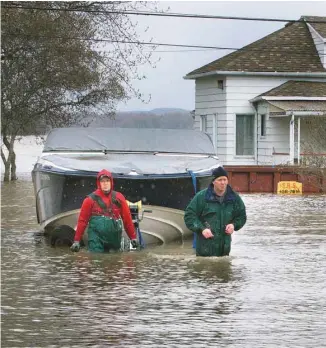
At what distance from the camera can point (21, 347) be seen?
36.1ft

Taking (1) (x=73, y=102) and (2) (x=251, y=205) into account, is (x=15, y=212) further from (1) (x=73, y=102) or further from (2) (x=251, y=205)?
(1) (x=73, y=102)

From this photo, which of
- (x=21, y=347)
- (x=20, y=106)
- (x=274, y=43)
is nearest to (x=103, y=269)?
(x=21, y=347)

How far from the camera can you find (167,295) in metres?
14.7

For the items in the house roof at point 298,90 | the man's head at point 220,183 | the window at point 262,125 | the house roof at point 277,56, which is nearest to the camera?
the man's head at point 220,183

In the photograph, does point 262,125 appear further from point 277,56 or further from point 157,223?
point 157,223

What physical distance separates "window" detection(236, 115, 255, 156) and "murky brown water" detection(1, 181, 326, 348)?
2854 cm

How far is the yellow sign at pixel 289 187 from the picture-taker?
43666mm

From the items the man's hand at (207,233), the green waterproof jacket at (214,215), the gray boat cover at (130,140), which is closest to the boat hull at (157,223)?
the gray boat cover at (130,140)

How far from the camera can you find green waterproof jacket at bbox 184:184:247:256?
17297 millimetres

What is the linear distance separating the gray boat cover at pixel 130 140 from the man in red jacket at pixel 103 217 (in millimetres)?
4306

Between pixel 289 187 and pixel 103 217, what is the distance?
2479 centimetres

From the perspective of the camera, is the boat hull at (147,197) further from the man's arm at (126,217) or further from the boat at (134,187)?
the man's arm at (126,217)

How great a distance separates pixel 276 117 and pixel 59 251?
31013mm

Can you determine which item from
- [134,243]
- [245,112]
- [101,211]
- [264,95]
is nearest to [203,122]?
[245,112]
